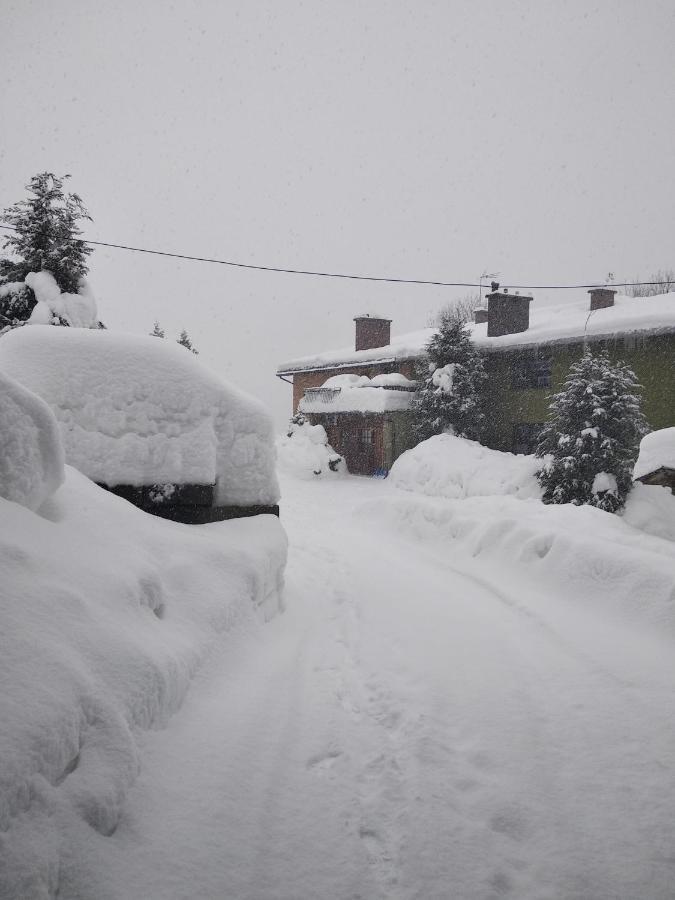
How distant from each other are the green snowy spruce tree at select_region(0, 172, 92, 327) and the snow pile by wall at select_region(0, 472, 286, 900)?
12621 millimetres

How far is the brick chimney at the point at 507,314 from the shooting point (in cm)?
2045

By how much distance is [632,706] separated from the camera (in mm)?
3160

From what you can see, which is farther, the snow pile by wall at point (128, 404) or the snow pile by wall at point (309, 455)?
the snow pile by wall at point (309, 455)

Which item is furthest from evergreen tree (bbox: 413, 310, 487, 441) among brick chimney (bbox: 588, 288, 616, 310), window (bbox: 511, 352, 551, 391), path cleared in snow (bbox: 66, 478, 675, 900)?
path cleared in snow (bbox: 66, 478, 675, 900)

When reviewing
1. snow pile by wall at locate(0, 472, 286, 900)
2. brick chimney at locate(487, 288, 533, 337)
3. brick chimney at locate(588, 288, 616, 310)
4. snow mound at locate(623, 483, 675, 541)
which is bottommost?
snow mound at locate(623, 483, 675, 541)

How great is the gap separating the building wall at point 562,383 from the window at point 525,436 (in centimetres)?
12

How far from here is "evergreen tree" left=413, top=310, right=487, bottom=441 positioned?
61.8ft

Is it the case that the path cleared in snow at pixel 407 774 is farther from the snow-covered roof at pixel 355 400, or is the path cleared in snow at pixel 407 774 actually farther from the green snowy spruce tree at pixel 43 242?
the snow-covered roof at pixel 355 400

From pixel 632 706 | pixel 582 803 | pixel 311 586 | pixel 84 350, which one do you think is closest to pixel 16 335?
pixel 84 350

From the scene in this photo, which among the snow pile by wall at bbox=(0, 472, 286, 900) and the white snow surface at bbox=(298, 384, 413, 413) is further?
the white snow surface at bbox=(298, 384, 413, 413)

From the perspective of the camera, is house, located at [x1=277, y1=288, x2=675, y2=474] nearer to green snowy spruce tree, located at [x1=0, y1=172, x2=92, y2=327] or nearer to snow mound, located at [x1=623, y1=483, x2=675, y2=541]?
snow mound, located at [x1=623, y1=483, x2=675, y2=541]

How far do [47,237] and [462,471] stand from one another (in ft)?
45.7

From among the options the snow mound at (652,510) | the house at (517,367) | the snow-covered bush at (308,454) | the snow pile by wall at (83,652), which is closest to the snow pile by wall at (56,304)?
the snow-covered bush at (308,454)

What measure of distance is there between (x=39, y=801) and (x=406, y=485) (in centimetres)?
1538
